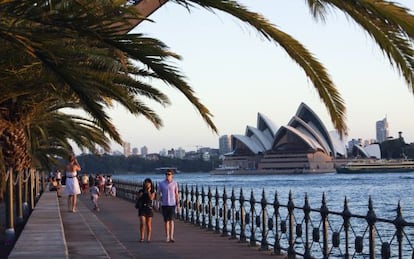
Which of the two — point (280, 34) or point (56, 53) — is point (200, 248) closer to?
point (56, 53)

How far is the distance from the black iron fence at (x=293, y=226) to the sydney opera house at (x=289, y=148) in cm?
6897

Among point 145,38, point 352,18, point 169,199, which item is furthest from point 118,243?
point 352,18

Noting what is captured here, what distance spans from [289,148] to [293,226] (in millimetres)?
100761

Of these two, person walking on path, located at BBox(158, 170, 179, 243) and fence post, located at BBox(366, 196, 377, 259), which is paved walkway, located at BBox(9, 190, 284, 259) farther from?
fence post, located at BBox(366, 196, 377, 259)

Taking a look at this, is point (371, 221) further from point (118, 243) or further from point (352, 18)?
point (118, 243)

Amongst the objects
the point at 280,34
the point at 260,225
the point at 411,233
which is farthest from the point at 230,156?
the point at 280,34

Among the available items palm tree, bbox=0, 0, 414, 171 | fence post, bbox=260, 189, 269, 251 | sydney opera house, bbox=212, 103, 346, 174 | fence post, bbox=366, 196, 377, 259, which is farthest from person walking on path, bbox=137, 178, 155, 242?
sydney opera house, bbox=212, 103, 346, 174

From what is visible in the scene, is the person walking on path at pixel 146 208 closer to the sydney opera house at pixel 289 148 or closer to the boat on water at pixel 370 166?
the sydney opera house at pixel 289 148

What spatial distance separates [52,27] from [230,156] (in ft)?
407

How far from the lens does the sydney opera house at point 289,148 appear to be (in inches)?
3890

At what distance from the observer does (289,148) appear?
11406 centimetres

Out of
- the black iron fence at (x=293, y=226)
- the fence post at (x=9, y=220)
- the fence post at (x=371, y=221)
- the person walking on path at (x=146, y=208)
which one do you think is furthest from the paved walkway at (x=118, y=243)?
the fence post at (x=371, y=221)

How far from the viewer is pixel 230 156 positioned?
5207 inches

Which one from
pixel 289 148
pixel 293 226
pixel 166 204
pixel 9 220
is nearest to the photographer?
pixel 293 226
